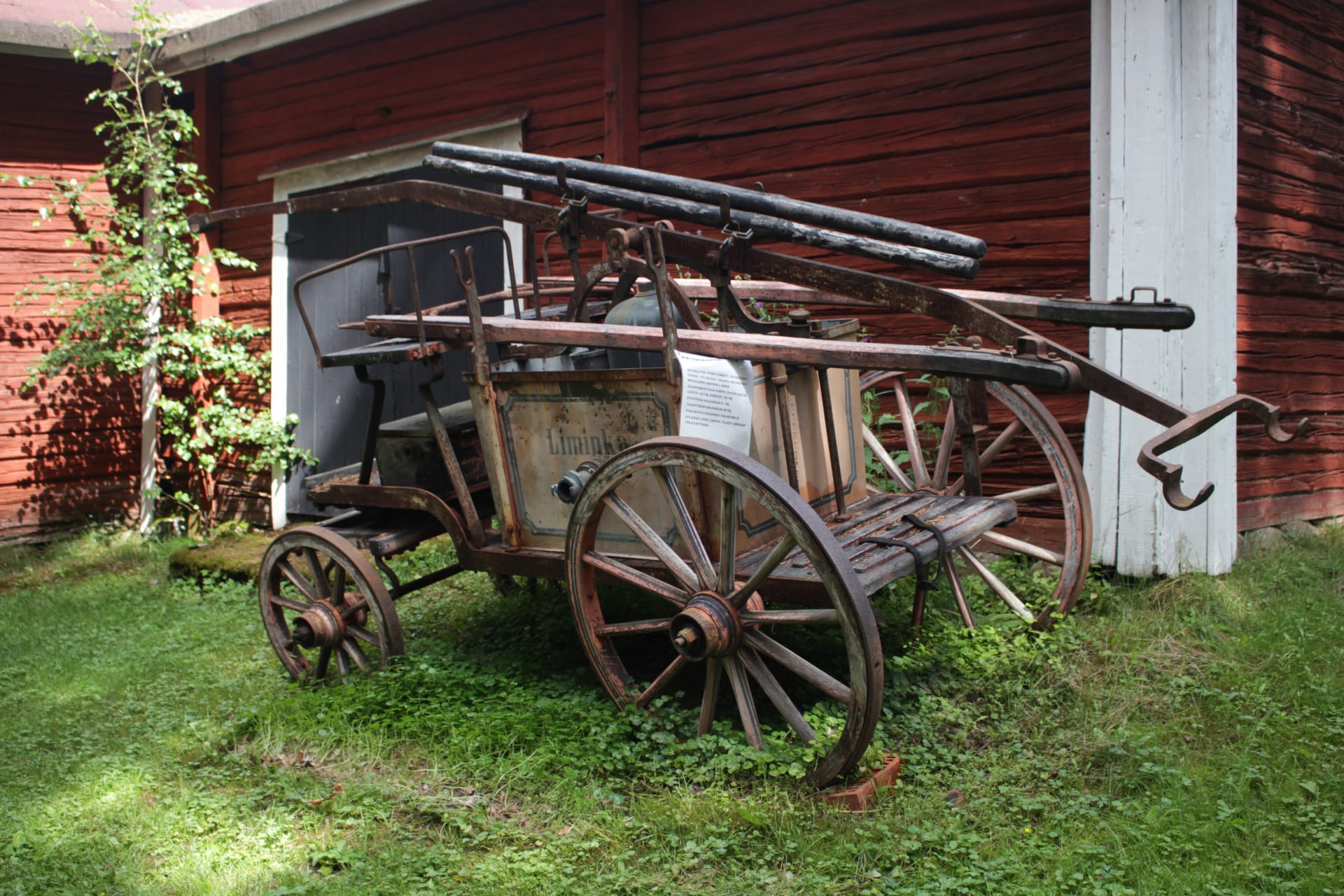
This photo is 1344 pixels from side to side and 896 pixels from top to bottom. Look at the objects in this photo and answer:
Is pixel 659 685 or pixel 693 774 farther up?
pixel 659 685

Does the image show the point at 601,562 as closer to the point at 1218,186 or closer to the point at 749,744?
the point at 749,744

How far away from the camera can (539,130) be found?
6105 mm

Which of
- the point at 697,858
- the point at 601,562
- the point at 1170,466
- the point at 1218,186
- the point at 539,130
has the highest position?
the point at 539,130

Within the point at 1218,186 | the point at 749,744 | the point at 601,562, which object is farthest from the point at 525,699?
the point at 1218,186

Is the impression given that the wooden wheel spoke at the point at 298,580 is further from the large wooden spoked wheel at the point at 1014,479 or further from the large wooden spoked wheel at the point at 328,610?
the large wooden spoked wheel at the point at 1014,479

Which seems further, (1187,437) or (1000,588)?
(1000,588)

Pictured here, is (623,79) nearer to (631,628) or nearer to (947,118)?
(947,118)

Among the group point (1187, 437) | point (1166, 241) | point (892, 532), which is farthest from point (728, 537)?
point (1166, 241)

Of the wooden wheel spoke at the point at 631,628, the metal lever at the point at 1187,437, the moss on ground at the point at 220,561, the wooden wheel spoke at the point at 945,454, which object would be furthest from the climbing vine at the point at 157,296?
the metal lever at the point at 1187,437

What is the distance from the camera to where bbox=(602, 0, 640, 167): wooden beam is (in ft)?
18.7

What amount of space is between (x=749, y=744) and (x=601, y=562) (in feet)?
2.19

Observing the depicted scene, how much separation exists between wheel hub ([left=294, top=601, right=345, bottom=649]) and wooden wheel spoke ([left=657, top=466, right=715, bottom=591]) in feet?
4.72

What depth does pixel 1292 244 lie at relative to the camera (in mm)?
4887

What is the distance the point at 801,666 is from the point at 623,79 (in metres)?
3.97
